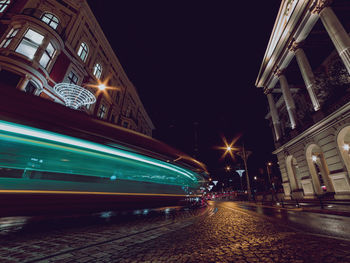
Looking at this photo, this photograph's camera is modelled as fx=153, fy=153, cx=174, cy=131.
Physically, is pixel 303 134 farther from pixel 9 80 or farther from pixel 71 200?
pixel 9 80

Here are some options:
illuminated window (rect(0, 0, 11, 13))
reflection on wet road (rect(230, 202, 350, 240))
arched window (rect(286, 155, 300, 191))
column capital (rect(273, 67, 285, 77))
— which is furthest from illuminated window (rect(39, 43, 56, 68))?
arched window (rect(286, 155, 300, 191))

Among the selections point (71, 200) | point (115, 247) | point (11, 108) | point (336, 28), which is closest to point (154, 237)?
point (115, 247)

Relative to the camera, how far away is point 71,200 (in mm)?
3326

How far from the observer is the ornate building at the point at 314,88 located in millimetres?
11602

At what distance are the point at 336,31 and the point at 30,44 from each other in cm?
2518

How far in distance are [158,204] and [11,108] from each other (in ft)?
15.9

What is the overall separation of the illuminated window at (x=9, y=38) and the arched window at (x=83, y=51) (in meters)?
5.47

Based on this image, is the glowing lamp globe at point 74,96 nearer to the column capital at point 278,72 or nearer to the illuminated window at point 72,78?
the illuminated window at point 72,78

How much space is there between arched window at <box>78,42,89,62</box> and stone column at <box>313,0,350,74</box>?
24477 millimetres

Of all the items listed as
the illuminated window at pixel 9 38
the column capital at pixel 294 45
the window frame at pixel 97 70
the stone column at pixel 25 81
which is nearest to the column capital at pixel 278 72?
the column capital at pixel 294 45

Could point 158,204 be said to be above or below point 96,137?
below

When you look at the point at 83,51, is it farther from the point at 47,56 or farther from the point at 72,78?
the point at 47,56

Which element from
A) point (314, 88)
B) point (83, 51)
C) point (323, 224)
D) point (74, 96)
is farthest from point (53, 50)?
point (314, 88)

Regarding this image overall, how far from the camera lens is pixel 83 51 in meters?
18.5
